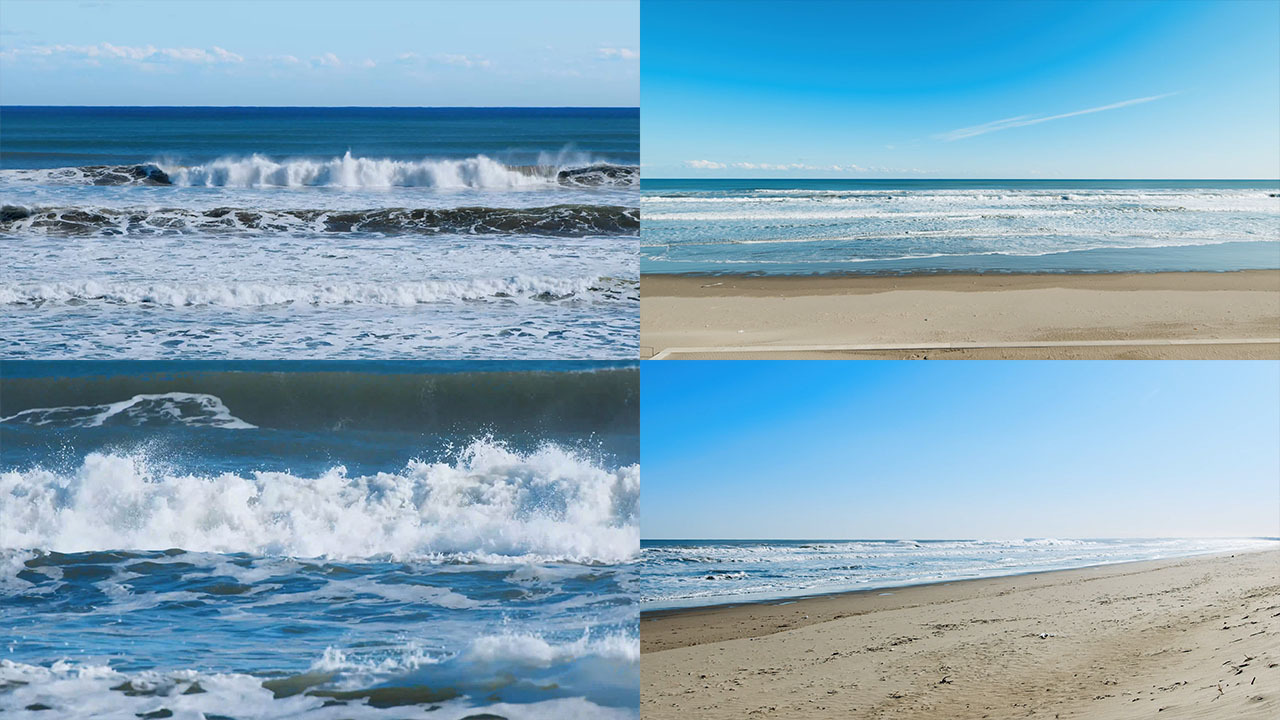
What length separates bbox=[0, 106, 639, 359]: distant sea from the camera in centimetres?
648

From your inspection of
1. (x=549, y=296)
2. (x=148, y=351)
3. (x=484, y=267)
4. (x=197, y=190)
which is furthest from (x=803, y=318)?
(x=197, y=190)

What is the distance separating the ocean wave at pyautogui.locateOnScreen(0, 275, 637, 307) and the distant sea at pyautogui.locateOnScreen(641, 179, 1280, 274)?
245 centimetres

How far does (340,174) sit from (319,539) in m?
11.9

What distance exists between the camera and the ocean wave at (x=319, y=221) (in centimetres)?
1003

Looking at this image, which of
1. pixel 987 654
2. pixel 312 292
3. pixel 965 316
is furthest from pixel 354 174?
pixel 987 654

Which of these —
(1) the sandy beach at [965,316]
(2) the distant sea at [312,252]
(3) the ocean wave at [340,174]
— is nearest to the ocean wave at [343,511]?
(2) the distant sea at [312,252]

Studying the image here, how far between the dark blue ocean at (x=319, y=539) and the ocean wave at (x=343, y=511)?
15mm

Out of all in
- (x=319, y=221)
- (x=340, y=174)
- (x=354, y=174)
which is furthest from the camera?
(x=340, y=174)

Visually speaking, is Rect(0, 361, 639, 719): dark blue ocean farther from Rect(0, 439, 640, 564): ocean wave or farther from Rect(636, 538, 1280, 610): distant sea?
Rect(636, 538, 1280, 610): distant sea

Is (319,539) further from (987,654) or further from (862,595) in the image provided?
(862,595)

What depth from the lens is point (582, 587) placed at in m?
4.41

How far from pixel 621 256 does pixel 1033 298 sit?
168 inches

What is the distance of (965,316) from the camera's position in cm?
715

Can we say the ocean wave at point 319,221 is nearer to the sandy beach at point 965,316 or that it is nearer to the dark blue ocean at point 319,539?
the sandy beach at point 965,316
